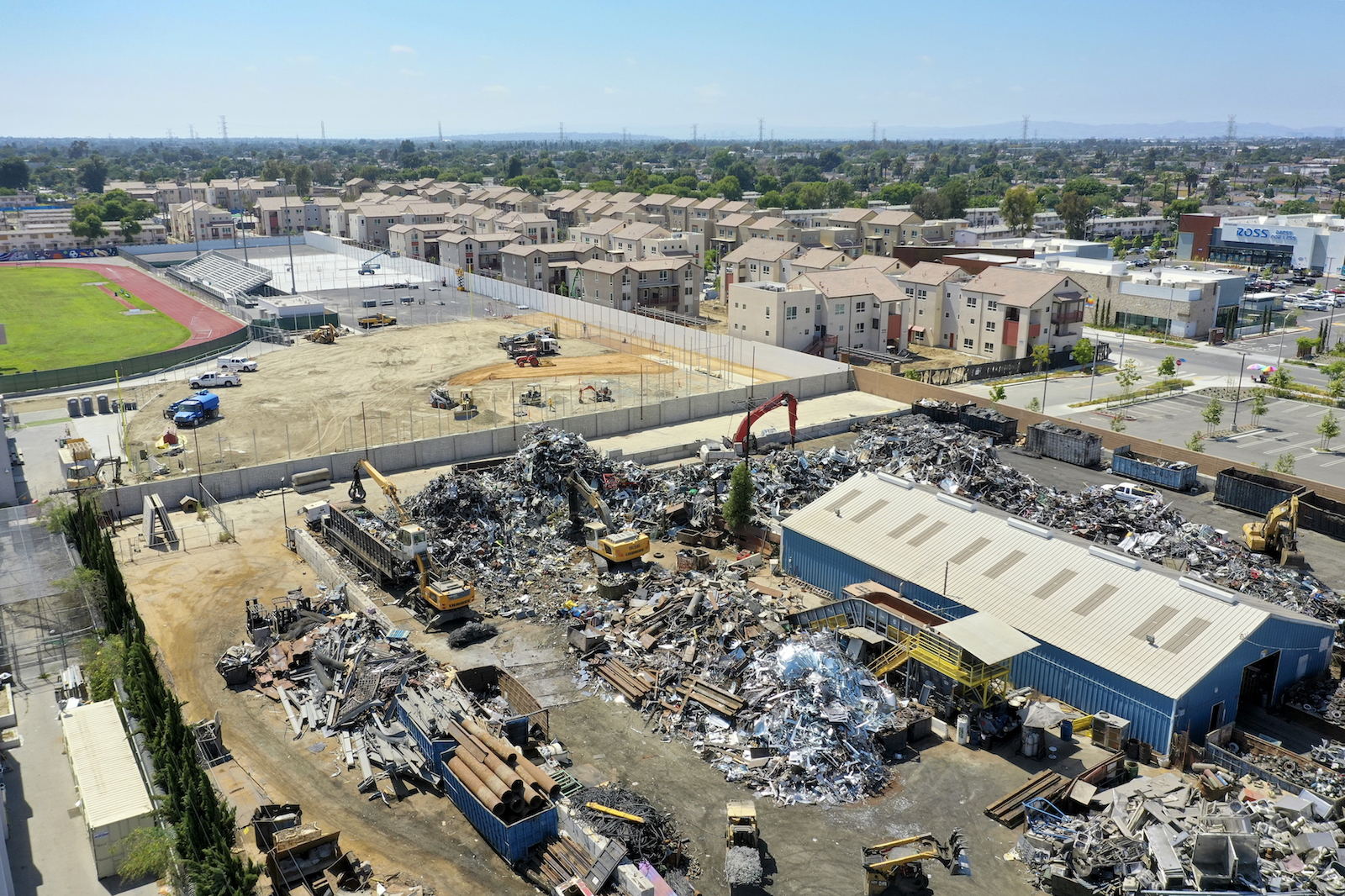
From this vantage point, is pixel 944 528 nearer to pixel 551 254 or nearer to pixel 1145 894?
pixel 1145 894

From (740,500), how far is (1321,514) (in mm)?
21513

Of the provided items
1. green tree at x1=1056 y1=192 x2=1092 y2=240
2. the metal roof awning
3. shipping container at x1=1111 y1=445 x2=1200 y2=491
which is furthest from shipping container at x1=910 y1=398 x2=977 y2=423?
green tree at x1=1056 y1=192 x2=1092 y2=240

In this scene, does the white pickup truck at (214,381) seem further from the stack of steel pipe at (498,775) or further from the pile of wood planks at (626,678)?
the stack of steel pipe at (498,775)

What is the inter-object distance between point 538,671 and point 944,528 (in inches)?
485

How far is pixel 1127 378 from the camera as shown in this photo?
5488cm

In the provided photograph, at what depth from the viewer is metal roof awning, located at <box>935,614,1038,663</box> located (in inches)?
864

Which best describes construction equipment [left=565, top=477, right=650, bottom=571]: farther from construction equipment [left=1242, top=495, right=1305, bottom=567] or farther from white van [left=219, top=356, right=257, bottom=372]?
white van [left=219, top=356, right=257, bottom=372]

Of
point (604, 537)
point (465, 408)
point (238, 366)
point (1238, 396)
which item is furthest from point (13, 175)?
point (1238, 396)

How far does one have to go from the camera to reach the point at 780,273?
79625 millimetres

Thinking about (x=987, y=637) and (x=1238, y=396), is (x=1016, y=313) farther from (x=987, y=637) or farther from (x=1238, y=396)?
(x=987, y=637)

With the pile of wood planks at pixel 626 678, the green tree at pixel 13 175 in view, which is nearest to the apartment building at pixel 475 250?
the pile of wood planks at pixel 626 678

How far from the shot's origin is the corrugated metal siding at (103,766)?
18.0 m

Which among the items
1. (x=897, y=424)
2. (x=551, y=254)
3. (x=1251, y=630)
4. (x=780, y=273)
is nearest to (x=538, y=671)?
(x=1251, y=630)

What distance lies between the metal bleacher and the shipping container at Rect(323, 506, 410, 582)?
5691 centimetres
